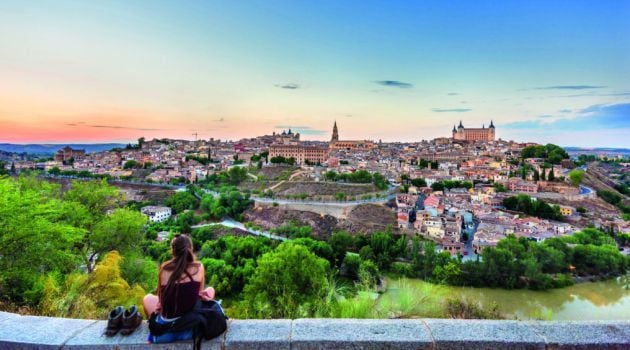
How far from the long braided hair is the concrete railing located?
0.67 feet

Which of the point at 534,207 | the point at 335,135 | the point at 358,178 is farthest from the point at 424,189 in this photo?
the point at 335,135

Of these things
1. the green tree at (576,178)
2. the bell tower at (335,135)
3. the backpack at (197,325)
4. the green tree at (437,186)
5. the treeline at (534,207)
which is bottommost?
the treeline at (534,207)

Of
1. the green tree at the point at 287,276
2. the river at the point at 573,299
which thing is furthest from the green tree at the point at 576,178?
the green tree at the point at 287,276

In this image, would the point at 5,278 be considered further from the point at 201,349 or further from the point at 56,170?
the point at 56,170

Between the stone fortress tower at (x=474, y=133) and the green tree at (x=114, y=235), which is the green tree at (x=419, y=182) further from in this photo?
the stone fortress tower at (x=474, y=133)

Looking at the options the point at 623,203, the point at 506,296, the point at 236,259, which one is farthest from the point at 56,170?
the point at 623,203

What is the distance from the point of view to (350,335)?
181cm

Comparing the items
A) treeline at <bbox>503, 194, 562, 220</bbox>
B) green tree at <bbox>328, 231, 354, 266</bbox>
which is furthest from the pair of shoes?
treeline at <bbox>503, 194, 562, 220</bbox>

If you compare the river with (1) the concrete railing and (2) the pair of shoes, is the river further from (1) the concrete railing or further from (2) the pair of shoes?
(2) the pair of shoes

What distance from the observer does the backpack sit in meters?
1.77

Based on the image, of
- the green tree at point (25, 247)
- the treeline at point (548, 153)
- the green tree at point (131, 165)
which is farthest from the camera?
the green tree at point (131, 165)

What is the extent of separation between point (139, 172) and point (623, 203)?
2119 inches

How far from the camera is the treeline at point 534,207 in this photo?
28438 millimetres

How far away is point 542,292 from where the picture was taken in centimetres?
1667
